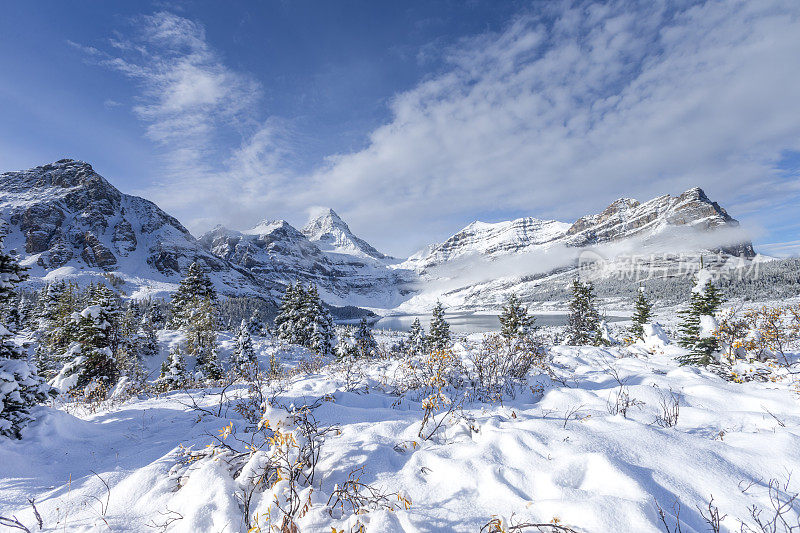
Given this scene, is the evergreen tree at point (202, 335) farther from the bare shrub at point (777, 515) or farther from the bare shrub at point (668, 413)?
the bare shrub at point (777, 515)

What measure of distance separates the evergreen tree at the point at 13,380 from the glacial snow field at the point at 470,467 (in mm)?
222

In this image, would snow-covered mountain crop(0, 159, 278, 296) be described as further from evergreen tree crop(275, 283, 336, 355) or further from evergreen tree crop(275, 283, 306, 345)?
evergreen tree crop(275, 283, 336, 355)

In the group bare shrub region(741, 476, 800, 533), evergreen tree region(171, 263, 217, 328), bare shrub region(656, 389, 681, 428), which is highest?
evergreen tree region(171, 263, 217, 328)

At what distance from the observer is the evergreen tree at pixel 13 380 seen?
407 centimetres

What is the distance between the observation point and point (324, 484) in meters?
2.58

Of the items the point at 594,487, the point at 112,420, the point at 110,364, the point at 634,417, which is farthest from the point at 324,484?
the point at 110,364

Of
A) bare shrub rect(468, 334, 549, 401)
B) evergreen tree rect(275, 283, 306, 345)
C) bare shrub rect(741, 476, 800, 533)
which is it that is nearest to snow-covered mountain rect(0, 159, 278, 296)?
evergreen tree rect(275, 283, 306, 345)

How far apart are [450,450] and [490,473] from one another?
21.5 inches

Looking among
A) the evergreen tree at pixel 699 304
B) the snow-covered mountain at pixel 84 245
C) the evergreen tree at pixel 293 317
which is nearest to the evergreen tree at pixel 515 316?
the evergreen tree at pixel 699 304

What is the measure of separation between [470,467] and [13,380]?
628 cm

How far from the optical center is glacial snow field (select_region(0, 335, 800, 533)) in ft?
6.88

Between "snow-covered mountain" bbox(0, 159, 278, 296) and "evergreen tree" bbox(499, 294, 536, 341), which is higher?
"snow-covered mountain" bbox(0, 159, 278, 296)

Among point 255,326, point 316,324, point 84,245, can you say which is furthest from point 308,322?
point 84,245

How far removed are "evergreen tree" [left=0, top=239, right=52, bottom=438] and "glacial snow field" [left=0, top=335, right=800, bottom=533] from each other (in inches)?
8.7
